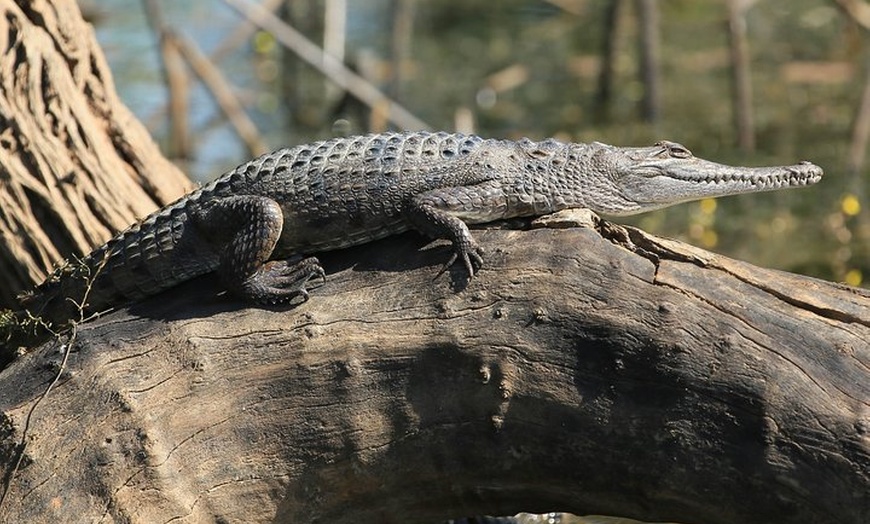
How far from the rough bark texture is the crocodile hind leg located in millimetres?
963

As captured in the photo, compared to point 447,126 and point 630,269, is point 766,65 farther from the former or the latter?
point 630,269

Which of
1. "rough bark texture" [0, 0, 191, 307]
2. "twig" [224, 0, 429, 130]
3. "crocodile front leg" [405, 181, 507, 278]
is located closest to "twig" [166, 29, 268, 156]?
"twig" [224, 0, 429, 130]

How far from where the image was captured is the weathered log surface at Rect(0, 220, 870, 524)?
396 cm

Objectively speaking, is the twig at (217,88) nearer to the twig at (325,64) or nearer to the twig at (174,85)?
the twig at (174,85)

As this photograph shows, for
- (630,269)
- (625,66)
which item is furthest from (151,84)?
(630,269)

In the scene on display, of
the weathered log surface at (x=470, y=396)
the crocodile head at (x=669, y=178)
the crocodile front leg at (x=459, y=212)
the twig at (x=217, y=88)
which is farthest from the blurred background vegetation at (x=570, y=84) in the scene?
the weathered log surface at (x=470, y=396)

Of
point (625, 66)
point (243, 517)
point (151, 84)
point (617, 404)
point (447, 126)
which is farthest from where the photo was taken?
point (625, 66)

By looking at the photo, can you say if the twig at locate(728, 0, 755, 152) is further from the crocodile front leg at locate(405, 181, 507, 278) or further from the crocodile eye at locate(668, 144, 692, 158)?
the crocodile front leg at locate(405, 181, 507, 278)

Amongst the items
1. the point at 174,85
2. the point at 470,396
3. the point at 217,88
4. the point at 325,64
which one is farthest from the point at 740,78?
the point at 470,396

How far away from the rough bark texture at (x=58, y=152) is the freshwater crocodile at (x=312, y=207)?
0.54m

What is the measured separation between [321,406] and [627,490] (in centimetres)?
104

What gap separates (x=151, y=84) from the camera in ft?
41.9

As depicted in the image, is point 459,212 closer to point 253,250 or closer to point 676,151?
point 253,250

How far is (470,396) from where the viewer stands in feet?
13.8
